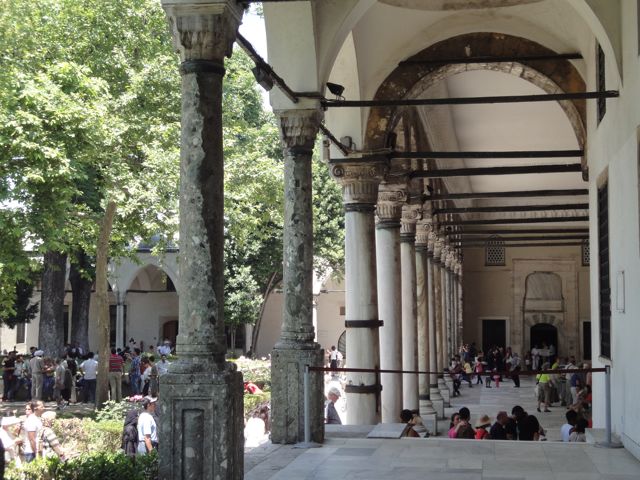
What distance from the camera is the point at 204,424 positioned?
6.55 meters

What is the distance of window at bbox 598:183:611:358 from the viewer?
11.2m

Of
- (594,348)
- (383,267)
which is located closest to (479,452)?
Answer: (594,348)

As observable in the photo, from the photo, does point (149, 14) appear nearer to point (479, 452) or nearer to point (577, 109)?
point (577, 109)

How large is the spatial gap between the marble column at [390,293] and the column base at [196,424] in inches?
325

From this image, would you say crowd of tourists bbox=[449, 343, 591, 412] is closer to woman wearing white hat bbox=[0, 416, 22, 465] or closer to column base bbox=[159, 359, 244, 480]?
woman wearing white hat bbox=[0, 416, 22, 465]

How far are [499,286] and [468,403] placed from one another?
49.4ft

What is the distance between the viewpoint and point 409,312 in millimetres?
17438

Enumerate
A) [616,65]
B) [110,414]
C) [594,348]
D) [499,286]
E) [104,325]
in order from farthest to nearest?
1. [499,286]
2. [104,325]
3. [110,414]
4. [594,348]
5. [616,65]

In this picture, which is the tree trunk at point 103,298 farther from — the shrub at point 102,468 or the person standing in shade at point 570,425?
the shrub at point 102,468

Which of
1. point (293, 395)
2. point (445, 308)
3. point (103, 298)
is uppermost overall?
point (103, 298)

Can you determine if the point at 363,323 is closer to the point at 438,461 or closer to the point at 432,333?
the point at 438,461

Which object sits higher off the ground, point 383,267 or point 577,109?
point 577,109

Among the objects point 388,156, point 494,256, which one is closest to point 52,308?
point 388,156

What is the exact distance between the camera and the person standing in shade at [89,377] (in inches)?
880
